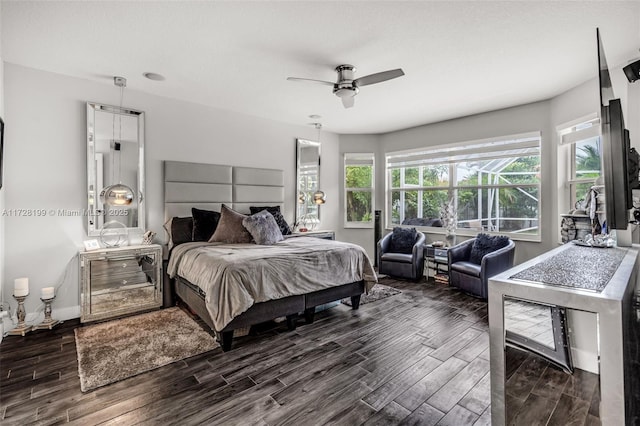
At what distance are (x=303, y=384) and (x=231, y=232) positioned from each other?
2.34 metres

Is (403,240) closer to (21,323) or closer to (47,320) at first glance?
(47,320)

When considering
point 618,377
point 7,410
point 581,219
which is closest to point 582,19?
point 581,219

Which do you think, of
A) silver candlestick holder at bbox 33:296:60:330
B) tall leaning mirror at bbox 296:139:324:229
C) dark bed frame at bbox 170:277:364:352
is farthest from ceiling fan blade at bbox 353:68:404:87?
silver candlestick holder at bbox 33:296:60:330

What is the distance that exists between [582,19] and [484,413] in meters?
3.03

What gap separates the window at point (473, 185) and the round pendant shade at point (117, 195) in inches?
188

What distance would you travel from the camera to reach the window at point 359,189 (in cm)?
655

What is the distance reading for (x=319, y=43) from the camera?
275 cm

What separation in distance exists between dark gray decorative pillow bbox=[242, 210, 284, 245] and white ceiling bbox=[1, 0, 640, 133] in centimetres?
170

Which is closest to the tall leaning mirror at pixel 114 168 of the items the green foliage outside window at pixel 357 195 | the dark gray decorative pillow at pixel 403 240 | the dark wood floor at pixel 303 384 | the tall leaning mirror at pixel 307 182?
the dark wood floor at pixel 303 384

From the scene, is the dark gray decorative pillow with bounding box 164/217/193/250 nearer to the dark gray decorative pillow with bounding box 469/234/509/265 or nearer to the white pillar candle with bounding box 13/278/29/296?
the white pillar candle with bounding box 13/278/29/296

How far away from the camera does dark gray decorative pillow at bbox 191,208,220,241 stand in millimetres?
4137

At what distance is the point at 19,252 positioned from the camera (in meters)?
3.25

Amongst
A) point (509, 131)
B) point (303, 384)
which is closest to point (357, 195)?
point (509, 131)

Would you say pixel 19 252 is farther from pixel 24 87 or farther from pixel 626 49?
pixel 626 49
